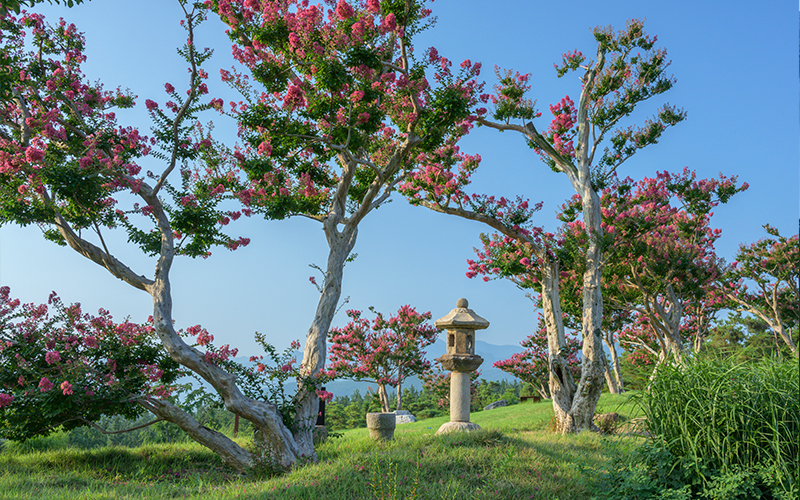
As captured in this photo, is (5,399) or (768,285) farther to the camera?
(768,285)

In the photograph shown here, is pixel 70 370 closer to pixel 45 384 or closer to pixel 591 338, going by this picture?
→ pixel 45 384

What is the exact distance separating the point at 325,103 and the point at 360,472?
5.94 m

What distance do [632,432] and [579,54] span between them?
10766 mm

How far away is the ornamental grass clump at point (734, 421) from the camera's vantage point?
4.21 metres

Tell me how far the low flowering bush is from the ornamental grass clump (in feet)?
24.9

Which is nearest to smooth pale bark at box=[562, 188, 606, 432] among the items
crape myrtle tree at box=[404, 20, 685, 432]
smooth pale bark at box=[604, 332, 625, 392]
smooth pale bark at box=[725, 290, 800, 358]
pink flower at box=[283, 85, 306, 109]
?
crape myrtle tree at box=[404, 20, 685, 432]

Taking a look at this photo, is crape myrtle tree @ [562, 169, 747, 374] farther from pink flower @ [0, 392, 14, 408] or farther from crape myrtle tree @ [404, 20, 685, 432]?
pink flower @ [0, 392, 14, 408]

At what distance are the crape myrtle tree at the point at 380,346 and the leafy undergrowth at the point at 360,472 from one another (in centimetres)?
1101

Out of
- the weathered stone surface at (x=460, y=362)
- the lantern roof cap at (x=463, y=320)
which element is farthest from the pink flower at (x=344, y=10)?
the weathered stone surface at (x=460, y=362)

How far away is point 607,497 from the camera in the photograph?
4762mm

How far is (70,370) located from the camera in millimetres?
7988

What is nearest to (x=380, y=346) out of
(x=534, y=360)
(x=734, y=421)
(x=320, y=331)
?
(x=534, y=360)

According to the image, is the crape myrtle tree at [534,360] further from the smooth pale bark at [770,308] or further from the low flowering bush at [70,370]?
the low flowering bush at [70,370]

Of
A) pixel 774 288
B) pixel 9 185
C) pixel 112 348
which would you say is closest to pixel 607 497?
pixel 112 348
